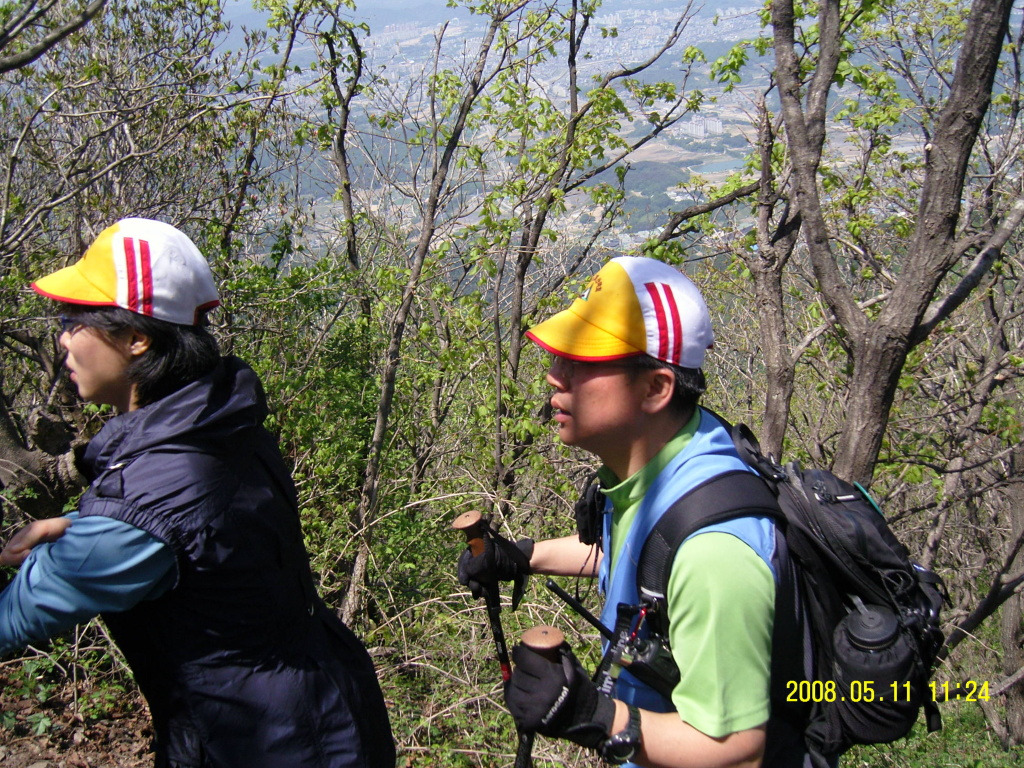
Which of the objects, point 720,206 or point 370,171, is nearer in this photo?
point 720,206

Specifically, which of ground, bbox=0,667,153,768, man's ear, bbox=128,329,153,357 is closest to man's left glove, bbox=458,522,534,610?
man's ear, bbox=128,329,153,357

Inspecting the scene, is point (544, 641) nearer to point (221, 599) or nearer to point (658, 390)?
point (658, 390)

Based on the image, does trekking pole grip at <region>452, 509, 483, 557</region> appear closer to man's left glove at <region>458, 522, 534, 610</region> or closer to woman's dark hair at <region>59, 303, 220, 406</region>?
man's left glove at <region>458, 522, 534, 610</region>

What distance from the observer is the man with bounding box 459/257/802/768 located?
145 centimetres

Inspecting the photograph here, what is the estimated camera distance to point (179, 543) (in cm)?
163

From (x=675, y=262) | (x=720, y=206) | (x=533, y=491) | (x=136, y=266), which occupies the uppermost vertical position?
(x=136, y=266)

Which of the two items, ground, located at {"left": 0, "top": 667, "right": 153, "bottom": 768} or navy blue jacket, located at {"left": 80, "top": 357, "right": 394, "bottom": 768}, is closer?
navy blue jacket, located at {"left": 80, "top": 357, "right": 394, "bottom": 768}

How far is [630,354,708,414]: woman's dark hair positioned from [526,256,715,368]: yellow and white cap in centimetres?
1

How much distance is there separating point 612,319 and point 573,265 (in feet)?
19.3

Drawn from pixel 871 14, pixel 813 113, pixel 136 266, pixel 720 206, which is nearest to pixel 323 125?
pixel 720 206

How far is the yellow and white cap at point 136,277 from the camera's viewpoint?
176 centimetres

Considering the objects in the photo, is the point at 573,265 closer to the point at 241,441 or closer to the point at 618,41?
the point at 618,41

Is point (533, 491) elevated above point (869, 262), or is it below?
below

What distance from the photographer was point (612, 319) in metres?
1.77
